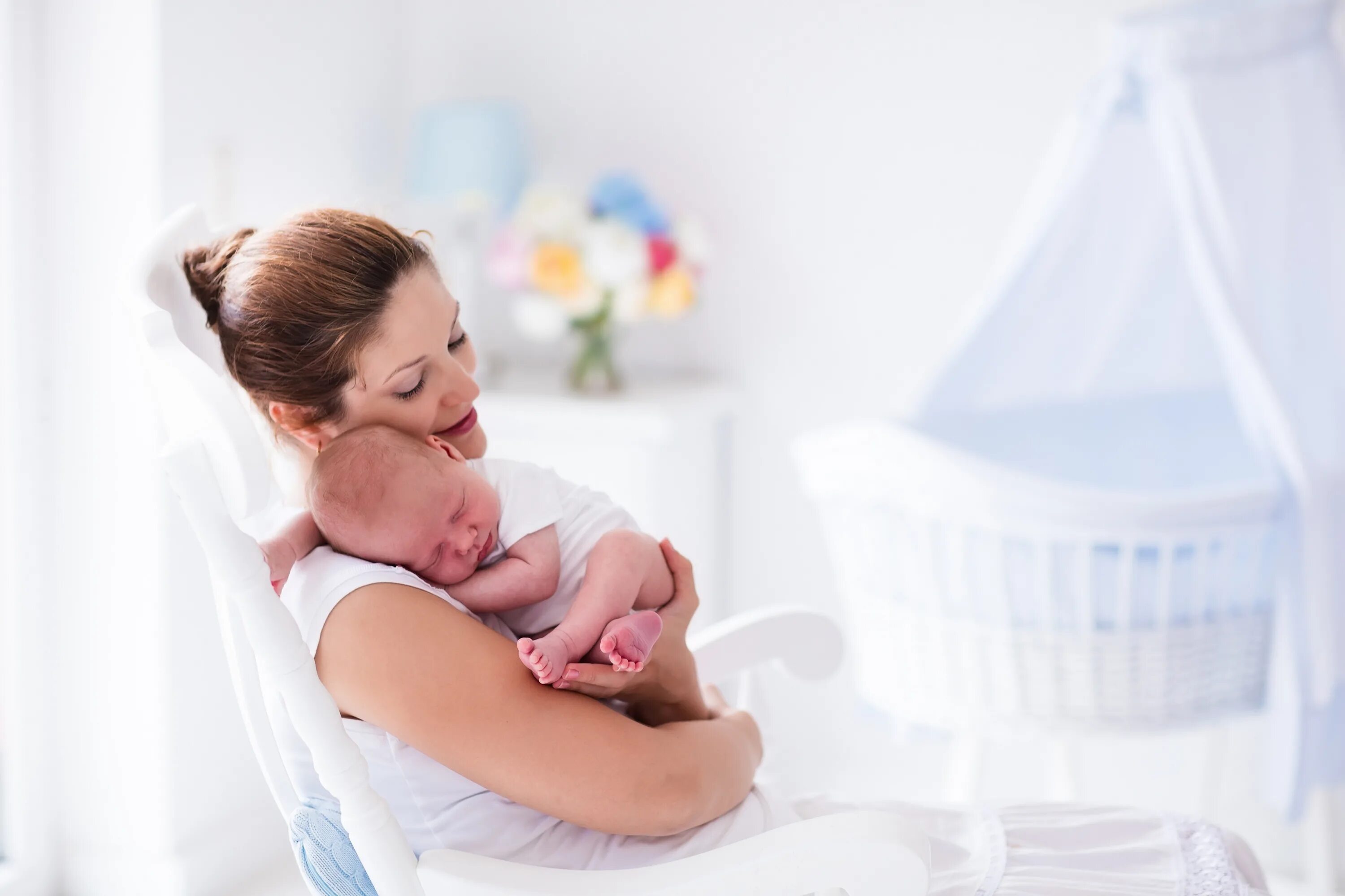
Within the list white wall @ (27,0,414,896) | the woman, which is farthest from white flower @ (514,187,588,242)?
the woman

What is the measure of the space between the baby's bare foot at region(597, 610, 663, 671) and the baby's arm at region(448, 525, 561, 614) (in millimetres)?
80

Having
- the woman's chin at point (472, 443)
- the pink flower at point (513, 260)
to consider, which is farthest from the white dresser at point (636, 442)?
the woman's chin at point (472, 443)

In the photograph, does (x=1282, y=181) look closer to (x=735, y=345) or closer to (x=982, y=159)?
(x=982, y=159)

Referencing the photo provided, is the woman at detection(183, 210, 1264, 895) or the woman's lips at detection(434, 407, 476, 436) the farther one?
the woman's lips at detection(434, 407, 476, 436)

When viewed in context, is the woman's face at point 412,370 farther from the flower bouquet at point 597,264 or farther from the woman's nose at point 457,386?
the flower bouquet at point 597,264

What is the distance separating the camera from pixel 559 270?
2.47m

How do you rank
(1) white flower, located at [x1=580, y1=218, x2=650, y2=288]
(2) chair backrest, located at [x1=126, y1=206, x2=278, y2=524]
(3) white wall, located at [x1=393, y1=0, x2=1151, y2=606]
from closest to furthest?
(2) chair backrest, located at [x1=126, y1=206, x2=278, y2=524] → (1) white flower, located at [x1=580, y1=218, x2=650, y2=288] → (3) white wall, located at [x1=393, y1=0, x2=1151, y2=606]

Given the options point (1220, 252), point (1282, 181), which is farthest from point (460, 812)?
point (1282, 181)

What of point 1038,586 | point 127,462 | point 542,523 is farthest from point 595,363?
point 542,523

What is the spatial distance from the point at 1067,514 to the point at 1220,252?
0.59 m

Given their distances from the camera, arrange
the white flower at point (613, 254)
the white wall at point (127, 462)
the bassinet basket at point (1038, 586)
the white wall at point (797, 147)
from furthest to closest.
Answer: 1. the white wall at point (797, 147)
2. the white flower at point (613, 254)
3. the white wall at point (127, 462)
4. the bassinet basket at point (1038, 586)

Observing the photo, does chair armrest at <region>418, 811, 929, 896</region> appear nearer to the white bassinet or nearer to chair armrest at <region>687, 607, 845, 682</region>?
chair armrest at <region>687, 607, 845, 682</region>

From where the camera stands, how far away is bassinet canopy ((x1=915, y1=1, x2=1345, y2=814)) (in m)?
1.85

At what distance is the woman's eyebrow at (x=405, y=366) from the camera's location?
990 millimetres
